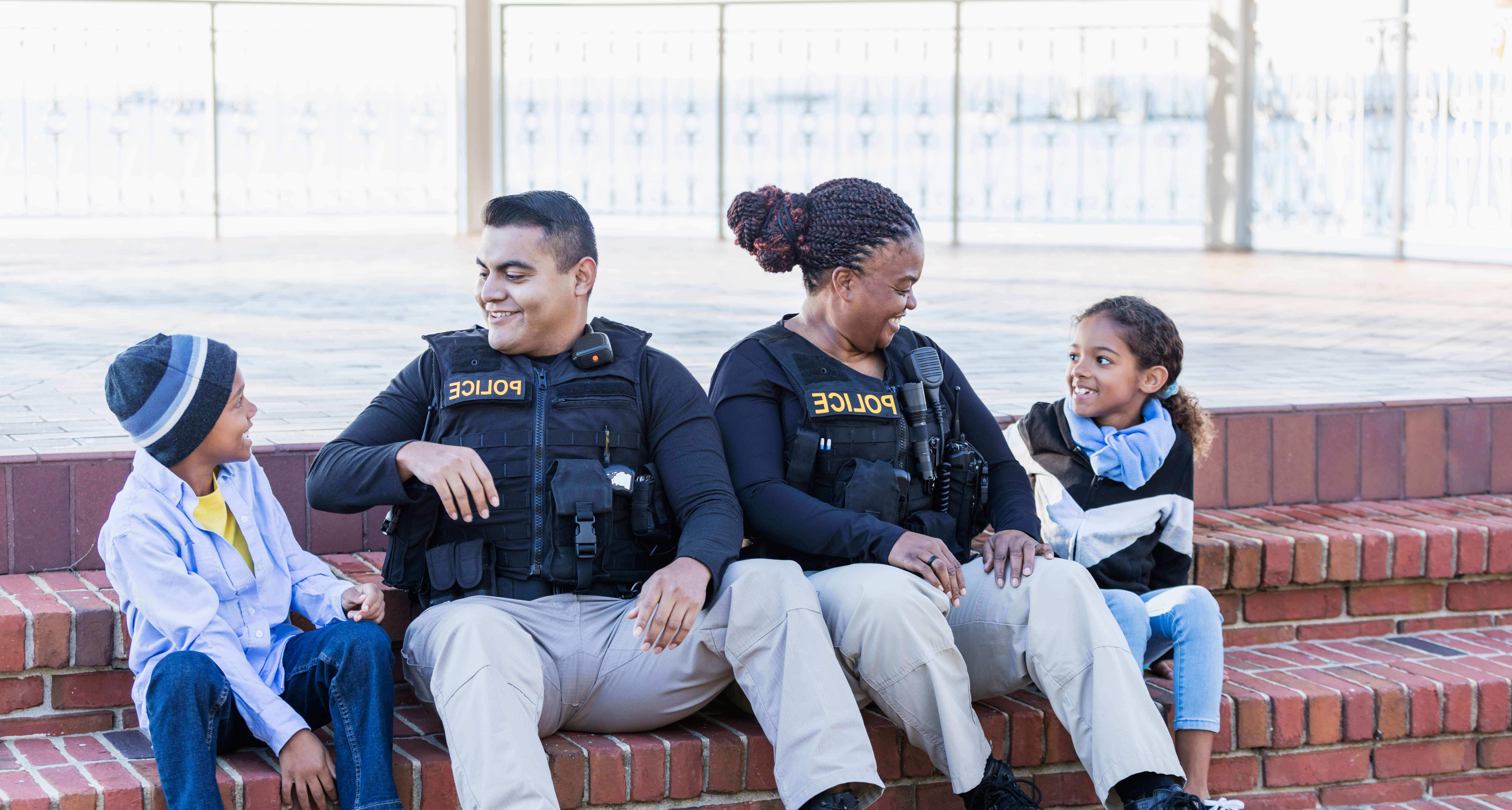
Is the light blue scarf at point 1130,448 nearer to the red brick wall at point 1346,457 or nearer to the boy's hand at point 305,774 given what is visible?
the red brick wall at point 1346,457

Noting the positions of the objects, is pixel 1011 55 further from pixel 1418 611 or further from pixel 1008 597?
pixel 1008 597

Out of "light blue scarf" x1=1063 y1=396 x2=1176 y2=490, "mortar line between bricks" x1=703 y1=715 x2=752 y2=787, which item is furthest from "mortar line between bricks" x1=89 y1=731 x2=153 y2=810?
"light blue scarf" x1=1063 y1=396 x2=1176 y2=490

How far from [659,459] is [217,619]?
2.74 ft

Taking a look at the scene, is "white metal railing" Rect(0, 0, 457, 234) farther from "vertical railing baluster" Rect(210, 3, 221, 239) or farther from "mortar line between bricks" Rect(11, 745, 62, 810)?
"mortar line between bricks" Rect(11, 745, 62, 810)

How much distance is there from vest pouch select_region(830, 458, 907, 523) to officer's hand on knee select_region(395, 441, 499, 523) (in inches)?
26.5

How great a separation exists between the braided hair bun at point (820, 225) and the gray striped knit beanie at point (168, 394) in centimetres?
106

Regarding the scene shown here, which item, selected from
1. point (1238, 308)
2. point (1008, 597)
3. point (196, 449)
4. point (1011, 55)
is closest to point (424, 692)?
point (196, 449)

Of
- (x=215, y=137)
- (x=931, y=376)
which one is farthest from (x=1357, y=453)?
(x=215, y=137)

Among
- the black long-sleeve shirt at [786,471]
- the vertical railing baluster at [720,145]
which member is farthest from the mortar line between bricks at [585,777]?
the vertical railing baluster at [720,145]

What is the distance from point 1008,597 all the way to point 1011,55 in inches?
343

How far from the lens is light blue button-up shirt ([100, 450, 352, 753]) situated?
2465 millimetres

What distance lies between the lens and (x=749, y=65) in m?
11.3

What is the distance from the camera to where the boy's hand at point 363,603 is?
104 inches

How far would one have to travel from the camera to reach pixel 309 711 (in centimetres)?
259
